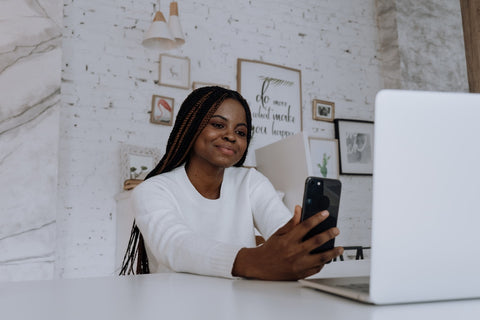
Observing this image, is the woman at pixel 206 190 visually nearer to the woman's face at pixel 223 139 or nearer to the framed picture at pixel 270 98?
the woman's face at pixel 223 139

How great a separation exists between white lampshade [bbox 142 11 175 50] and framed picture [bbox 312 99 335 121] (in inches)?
57.2

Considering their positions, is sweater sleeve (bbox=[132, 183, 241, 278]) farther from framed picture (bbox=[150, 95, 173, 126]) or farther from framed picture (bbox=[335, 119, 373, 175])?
framed picture (bbox=[335, 119, 373, 175])

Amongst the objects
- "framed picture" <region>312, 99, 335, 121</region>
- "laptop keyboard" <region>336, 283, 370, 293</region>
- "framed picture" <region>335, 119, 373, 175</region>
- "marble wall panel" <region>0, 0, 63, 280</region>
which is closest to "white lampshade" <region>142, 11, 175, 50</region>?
"marble wall panel" <region>0, 0, 63, 280</region>

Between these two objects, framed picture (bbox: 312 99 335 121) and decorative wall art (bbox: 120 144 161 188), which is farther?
framed picture (bbox: 312 99 335 121)

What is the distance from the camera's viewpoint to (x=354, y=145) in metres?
3.88

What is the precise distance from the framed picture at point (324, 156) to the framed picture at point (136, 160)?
134cm

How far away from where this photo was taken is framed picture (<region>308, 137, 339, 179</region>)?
Answer: 3.66 metres

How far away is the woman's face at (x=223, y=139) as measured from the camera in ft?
5.10

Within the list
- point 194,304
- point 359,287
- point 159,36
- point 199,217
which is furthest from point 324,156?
point 194,304

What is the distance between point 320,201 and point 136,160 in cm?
231

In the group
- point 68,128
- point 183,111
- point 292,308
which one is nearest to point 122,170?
point 68,128

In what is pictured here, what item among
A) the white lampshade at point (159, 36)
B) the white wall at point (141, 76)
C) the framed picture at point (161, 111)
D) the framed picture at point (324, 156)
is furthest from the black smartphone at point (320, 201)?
the framed picture at point (324, 156)

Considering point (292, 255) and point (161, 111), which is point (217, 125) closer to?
point (292, 255)

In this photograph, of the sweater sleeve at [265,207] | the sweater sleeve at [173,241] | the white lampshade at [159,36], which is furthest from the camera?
the white lampshade at [159,36]
